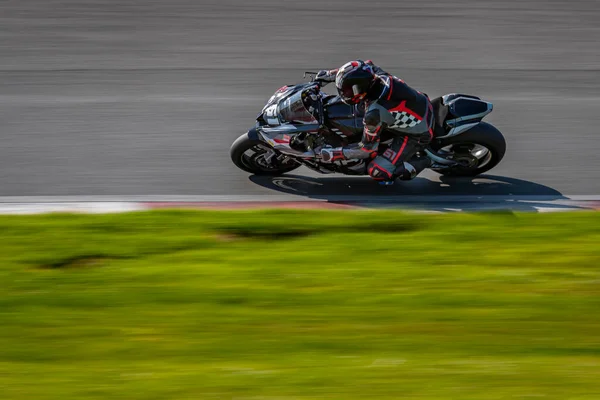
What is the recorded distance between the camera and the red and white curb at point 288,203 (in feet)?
29.7

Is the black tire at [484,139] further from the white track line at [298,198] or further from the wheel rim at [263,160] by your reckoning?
the wheel rim at [263,160]

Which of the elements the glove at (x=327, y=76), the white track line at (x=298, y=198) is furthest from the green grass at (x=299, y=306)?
the glove at (x=327, y=76)

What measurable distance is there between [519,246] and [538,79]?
16.8ft

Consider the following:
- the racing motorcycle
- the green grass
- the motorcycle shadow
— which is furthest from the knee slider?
the green grass

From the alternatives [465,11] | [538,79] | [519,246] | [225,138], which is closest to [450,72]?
[538,79]

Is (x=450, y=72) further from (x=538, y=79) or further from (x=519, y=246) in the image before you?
(x=519, y=246)

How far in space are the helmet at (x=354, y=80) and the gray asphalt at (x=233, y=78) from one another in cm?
132

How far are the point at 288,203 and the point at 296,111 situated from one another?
952mm

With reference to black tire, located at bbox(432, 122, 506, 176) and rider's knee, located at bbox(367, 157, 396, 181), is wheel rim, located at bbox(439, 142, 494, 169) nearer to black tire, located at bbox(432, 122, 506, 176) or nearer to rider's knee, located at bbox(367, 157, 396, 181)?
black tire, located at bbox(432, 122, 506, 176)

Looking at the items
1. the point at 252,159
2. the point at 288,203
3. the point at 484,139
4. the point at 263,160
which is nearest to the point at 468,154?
the point at 484,139

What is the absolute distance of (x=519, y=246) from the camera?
7.91 meters

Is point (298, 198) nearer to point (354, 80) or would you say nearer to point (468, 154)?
point (354, 80)

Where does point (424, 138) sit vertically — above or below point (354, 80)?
below

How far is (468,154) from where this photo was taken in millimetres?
9578
